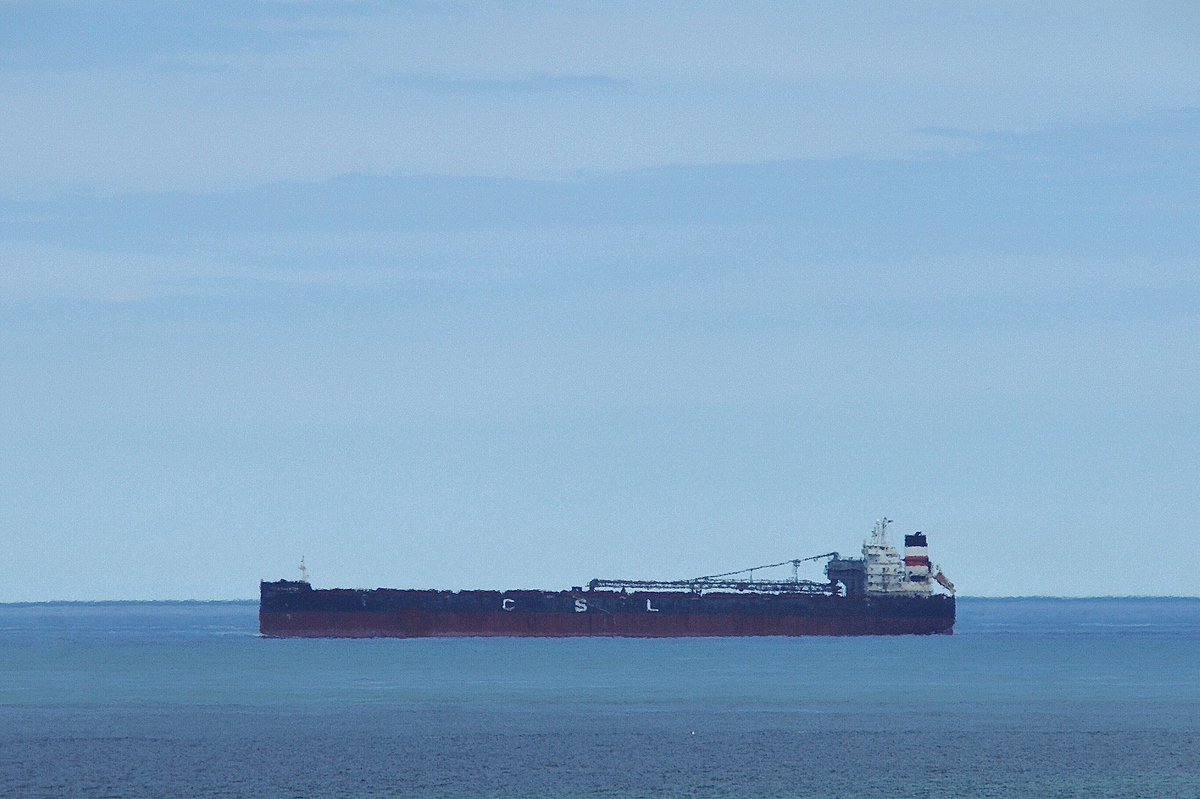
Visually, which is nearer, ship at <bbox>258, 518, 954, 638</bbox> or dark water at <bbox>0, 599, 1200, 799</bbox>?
dark water at <bbox>0, 599, 1200, 799</bbox>

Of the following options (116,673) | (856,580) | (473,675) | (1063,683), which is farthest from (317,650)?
(1063,683)

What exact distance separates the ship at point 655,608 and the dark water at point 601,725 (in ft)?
16.1

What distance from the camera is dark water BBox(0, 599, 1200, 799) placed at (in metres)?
41.8

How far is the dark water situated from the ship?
16.1 feet

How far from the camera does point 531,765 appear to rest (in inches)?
1766

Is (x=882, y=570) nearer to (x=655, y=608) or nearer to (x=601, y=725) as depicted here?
(x=655, y=608)

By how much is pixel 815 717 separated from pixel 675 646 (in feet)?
146

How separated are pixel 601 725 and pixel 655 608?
47.8 metres

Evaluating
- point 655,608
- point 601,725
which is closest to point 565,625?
point 655,608

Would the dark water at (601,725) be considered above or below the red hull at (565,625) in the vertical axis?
below

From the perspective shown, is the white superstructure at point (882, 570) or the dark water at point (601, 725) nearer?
the dark water at point (601, 725)

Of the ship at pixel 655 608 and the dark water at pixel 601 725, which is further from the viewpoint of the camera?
the ship at pixel 655 608

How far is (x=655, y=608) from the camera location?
4035 inches

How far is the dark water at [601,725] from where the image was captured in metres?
41.8
